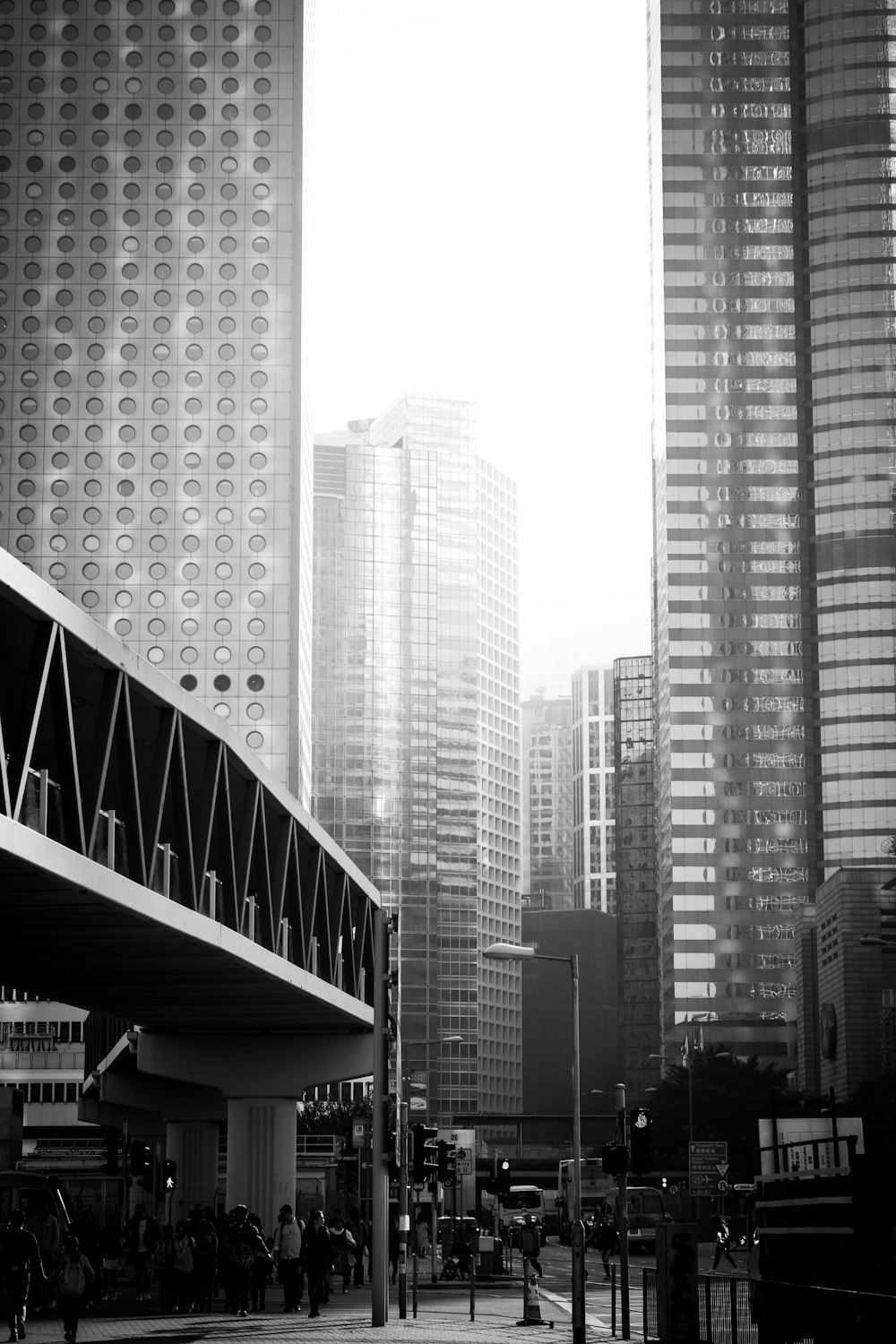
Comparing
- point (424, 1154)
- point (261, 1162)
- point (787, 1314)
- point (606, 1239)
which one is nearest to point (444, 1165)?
point (424, 1154)

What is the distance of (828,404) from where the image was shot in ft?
520

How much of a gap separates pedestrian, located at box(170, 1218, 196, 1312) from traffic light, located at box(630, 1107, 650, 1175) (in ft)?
26.5

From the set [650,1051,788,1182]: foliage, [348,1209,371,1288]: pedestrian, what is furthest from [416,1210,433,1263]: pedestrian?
[348,1209,371,1288]: pedestrian

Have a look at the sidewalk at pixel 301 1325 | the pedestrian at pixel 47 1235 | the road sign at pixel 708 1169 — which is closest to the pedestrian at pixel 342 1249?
the sidewalk at pixel 301 1325

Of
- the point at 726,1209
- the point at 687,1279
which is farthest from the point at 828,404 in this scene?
the point at 687,1279

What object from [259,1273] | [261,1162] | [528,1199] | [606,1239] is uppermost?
[261,1162]

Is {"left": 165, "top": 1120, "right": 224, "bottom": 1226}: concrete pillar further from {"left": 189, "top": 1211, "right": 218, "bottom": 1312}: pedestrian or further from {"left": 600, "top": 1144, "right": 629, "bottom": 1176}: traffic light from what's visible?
{"left": 600, "top": 1144, "right": 629, "bottom": 1176}: traffic light

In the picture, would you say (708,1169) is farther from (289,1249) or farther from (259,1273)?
(289,1249)

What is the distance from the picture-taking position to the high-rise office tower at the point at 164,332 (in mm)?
129125

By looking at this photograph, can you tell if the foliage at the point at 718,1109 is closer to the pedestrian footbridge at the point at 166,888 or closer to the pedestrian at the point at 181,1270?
the pedestrian footbridge at the point at 166,888

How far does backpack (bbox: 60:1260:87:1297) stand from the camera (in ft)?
85.7

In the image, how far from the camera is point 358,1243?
49.3 m

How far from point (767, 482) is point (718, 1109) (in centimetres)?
6879

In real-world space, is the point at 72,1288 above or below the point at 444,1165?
below
